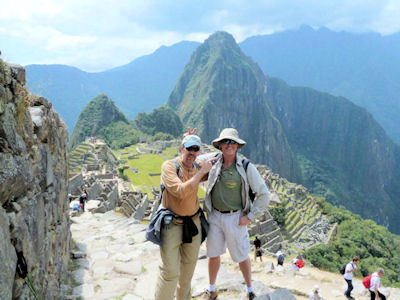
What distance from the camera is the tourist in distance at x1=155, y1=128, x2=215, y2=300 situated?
2.88m

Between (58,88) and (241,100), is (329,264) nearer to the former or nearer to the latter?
(241,100)

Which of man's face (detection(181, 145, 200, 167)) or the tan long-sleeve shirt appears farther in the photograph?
man's face (detection(181, 145, 200, 167))

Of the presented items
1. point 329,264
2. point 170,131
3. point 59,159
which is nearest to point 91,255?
point 59,159

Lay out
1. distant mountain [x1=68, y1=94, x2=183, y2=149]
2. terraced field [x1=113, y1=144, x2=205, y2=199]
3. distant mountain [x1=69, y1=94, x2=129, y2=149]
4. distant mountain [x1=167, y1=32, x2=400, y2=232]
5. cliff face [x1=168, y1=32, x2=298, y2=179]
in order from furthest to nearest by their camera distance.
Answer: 1. cliff face [x1=168, y1=32, x2=298, y2=179]
2. distant mountain [x1=167, y1=32, x2=400, y2=232]
3. distant mountain [x1=69, y1=94, x2=129, y2=149]
4. distant mountain [x1=68, y1=94, x2=183, y2=149]
5. terraced field [x1=113, y1=144, x2=205, y2=199]

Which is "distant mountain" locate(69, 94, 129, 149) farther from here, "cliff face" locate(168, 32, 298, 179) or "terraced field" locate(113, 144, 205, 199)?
"cliff face" locate(168, 32, 298, 179)

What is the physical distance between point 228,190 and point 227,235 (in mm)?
505

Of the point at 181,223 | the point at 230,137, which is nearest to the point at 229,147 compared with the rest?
the point at 230,137

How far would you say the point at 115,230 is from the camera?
7.22 meters

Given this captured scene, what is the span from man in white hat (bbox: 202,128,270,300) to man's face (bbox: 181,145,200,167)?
0.96 ft

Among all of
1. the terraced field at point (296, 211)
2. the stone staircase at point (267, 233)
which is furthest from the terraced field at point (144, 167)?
the terraced field at point (296, 211)

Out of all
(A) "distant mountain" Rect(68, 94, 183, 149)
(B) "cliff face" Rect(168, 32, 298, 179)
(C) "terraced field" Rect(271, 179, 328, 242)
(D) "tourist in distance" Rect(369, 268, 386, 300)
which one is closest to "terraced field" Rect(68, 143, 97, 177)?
(C) "terraced field" Rect(271, 179, 328, 242)

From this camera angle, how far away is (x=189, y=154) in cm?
302

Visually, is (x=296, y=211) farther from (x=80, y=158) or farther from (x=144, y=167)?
(x=80, y=158)

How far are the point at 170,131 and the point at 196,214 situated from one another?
98.2 metres
